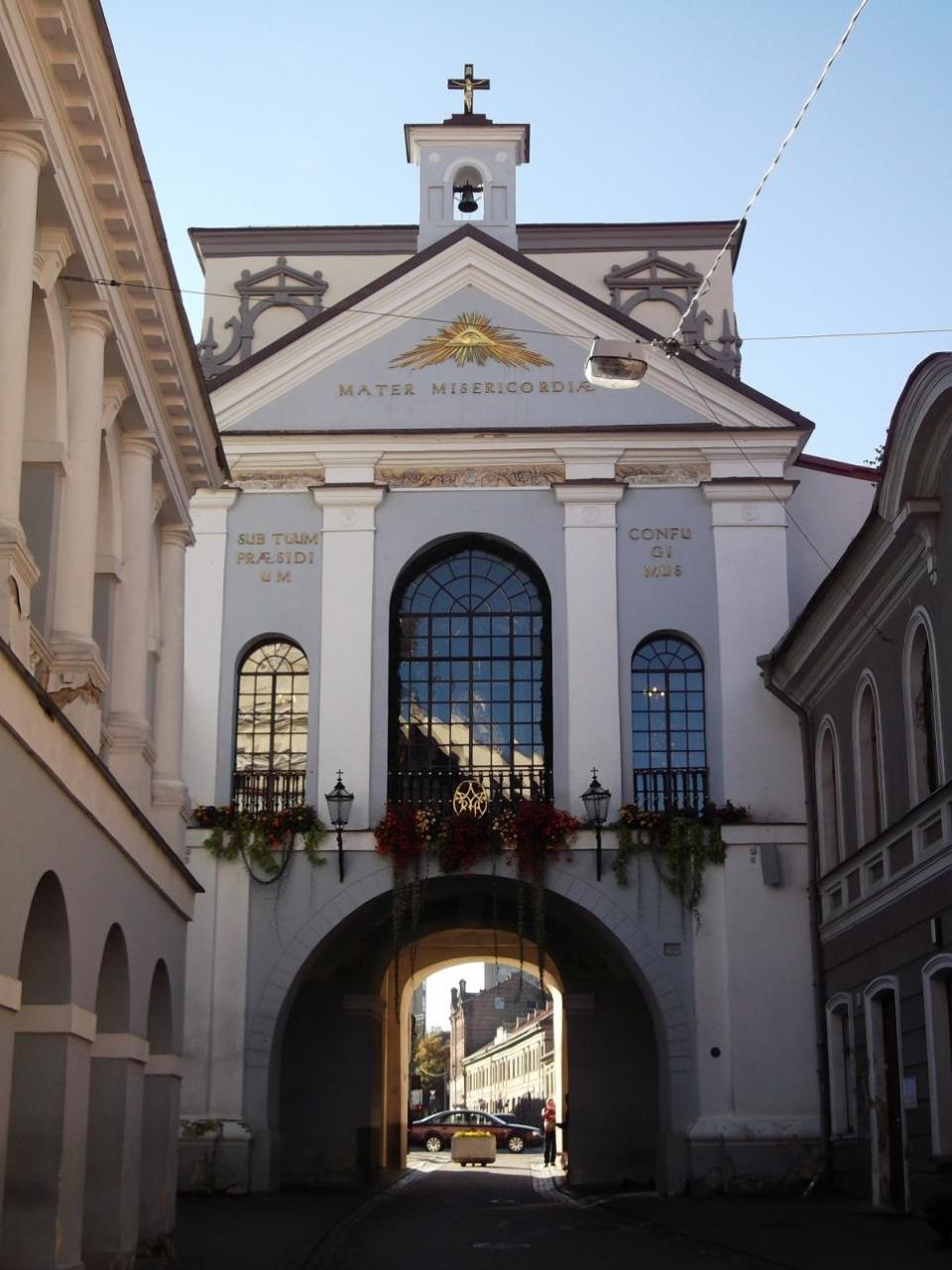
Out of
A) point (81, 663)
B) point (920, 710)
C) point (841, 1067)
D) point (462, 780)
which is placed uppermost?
point (462, 780)

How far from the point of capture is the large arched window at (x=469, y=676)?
2578 cm

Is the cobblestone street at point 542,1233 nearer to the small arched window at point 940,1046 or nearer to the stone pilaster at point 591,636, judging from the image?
the small arched window at point 940,1046

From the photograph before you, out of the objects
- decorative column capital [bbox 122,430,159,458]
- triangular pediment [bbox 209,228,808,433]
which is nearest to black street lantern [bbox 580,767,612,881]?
triangular pediment [bbox 209,228,808,433]

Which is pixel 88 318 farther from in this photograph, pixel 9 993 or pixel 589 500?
pixel 589 500

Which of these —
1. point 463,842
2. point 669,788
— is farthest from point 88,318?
point 669,788

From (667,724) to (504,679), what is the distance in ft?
8.32

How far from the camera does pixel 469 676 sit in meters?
26.5

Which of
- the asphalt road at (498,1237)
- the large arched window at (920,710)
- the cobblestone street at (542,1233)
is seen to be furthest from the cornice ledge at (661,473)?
the asphalt road at (498,1237)

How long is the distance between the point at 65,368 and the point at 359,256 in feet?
64.5

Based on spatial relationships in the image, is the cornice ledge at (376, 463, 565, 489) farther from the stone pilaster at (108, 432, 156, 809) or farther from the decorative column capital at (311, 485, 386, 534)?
the stone pilaster at (108, 432, 156, 809)

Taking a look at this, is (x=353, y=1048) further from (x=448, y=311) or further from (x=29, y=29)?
(x=29, y=29)

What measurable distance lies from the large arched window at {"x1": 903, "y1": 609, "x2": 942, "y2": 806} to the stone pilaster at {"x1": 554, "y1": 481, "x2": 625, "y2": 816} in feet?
21.7

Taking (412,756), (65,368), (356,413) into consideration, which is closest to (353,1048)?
(412,756)

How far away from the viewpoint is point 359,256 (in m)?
32.8
